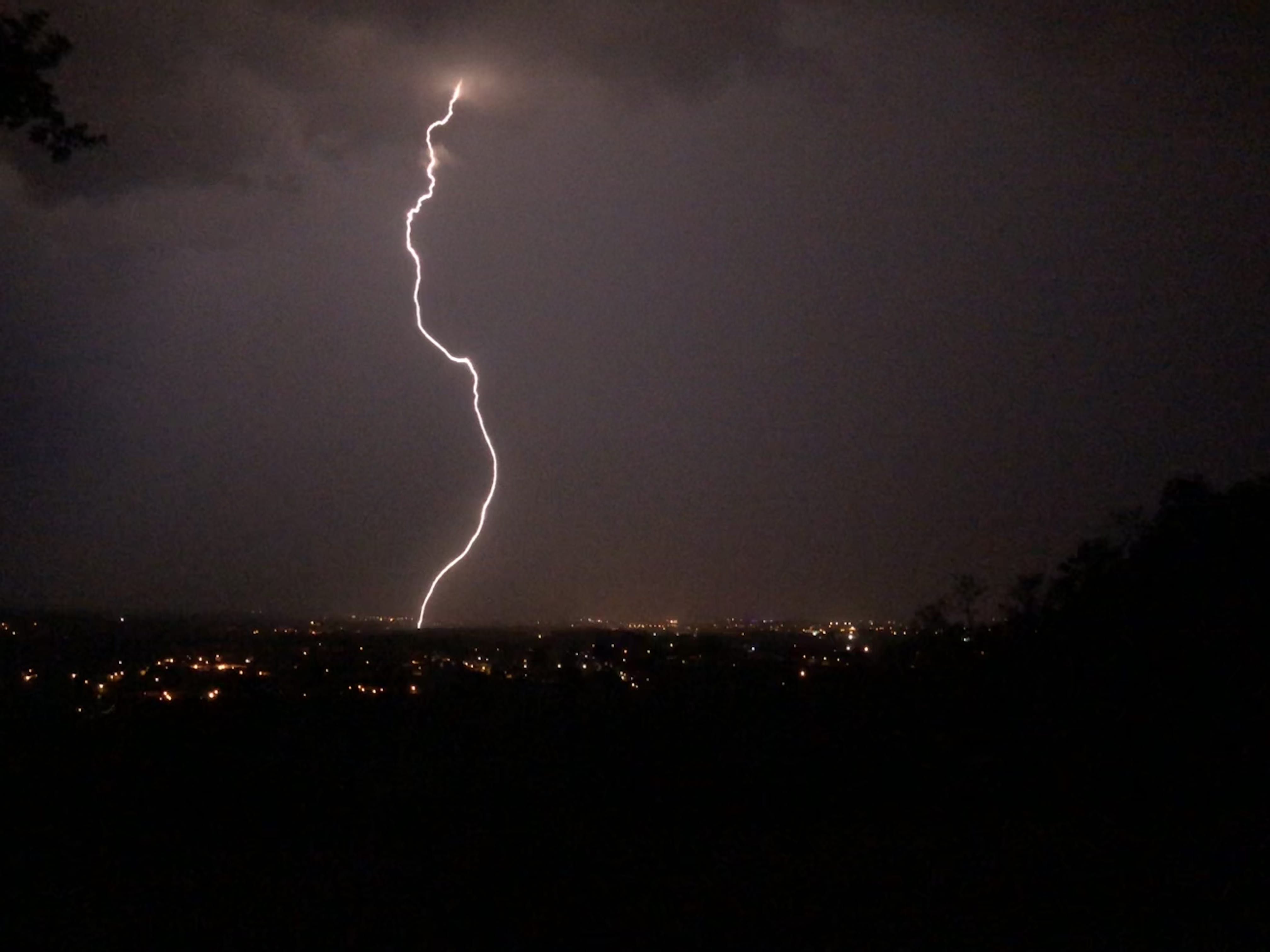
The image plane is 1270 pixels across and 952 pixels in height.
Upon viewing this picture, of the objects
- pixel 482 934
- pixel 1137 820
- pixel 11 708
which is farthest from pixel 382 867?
pixel 1137 820

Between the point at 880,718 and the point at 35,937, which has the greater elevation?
the point at 880,718

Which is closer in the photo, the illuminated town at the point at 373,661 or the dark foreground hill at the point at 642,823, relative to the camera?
the dark foreground hill at the point at 642,823

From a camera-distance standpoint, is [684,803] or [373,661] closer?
[684,803]

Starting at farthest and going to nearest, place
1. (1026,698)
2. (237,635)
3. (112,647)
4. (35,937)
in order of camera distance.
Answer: (237,635), (112,647), (1026,698), (35,937)

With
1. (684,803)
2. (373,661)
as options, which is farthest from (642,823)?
(373,661)

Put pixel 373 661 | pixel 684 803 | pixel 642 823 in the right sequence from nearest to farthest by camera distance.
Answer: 1. pixel 642 823
2. pixel 684 803
3. pixel 373 661

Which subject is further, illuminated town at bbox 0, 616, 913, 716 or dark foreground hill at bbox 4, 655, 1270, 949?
illuminated town at bbox 0, 616, 913, 716

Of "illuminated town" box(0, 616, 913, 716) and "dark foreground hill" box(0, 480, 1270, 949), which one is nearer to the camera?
"dark foreground hill" box(0, 480, 1270, 949)

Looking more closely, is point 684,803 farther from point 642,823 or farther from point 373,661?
point 373,661

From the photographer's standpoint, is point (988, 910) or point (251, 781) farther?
point (251, 781)

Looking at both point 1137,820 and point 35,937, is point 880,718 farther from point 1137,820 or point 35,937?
point 35,937

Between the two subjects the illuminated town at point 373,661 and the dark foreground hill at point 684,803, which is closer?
the dark foreground hill at point 684,803
